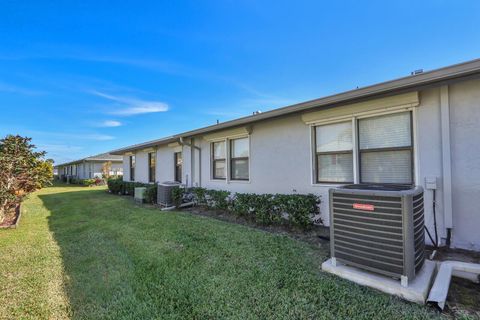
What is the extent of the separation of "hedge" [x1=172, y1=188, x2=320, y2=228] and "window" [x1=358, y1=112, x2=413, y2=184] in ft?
4.14

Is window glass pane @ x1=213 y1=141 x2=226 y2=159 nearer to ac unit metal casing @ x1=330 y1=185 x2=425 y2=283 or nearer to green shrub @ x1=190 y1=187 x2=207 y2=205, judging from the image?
green shrub @ x1=190 y1=187 x2=207 y2=205

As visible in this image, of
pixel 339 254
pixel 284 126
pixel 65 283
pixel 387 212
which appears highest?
pixel 284 126

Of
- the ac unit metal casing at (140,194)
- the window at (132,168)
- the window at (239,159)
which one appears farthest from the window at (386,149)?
the window at (132,168)

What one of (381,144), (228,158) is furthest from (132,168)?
(381,144)

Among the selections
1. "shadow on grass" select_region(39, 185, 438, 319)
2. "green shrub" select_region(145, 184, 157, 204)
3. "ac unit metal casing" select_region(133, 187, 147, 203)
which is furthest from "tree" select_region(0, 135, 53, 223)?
"green shrub" select_region(145, 184, 157, 204)

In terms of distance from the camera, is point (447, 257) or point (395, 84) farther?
point (395, 84)

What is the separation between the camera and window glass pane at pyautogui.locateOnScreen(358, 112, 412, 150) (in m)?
4.41

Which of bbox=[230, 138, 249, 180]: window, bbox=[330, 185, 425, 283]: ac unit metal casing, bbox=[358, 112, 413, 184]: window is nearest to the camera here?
bbox=[330, 185, 425, 283]: ac unit metal casing

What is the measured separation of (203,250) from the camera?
413 centimetres

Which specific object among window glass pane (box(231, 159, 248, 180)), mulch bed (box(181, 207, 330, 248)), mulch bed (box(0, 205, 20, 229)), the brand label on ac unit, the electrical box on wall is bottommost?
mulch bed (box(0, 205, 20, 229))

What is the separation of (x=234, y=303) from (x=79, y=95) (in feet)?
63.7

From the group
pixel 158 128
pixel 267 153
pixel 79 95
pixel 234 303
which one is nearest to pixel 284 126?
pixel 267 153

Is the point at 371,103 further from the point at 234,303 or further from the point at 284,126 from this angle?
the point at 234,303

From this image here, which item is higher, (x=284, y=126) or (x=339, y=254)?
(x=284, y=126)
